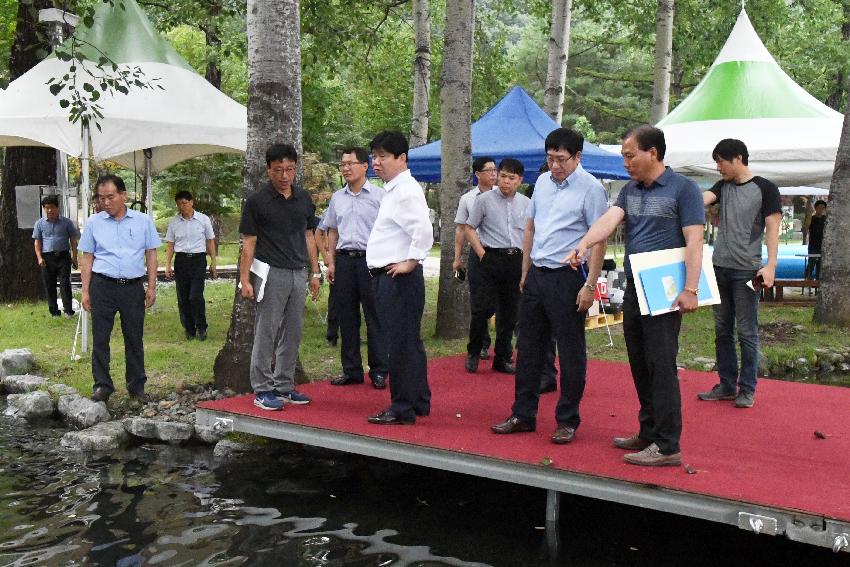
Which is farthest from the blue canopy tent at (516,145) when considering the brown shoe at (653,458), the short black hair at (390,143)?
the brown shoe at (653,458)

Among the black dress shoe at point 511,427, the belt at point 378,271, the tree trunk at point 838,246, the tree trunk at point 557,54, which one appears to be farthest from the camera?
the tree trunk at point 557,54

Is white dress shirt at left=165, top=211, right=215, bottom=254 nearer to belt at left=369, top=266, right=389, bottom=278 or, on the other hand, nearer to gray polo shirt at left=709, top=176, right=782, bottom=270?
belt at left=369, top=266, right=389, bottom=278

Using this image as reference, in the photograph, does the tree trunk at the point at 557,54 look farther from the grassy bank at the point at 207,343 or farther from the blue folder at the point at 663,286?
the blue folder at the point at 663,286

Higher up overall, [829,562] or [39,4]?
[39,4]

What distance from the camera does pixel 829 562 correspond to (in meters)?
5.39

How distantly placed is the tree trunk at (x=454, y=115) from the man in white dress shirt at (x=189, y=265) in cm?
300

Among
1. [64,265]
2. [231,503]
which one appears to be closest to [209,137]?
[64,265]

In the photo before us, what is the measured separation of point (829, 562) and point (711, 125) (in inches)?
394

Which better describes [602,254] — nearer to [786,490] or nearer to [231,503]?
[786,490]

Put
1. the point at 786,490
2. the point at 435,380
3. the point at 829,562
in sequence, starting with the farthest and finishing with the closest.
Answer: the point at 435,380, the point at 829,562, the point at 786,490

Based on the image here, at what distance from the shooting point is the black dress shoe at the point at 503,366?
8.43m

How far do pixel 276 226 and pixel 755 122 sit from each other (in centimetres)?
975

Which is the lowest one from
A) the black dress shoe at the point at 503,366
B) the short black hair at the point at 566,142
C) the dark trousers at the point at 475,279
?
the black dress shoe at the point at 503,366

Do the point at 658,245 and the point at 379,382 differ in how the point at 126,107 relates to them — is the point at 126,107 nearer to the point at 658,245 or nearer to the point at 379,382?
the point at 379,382
